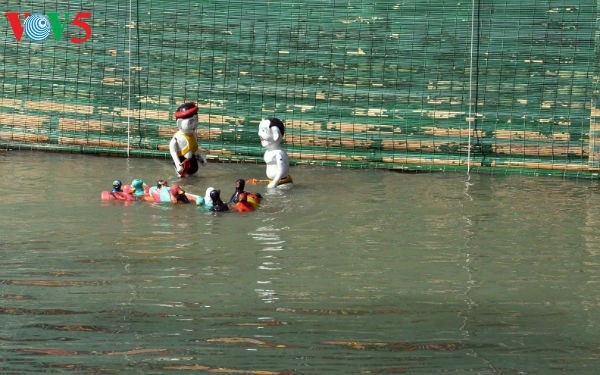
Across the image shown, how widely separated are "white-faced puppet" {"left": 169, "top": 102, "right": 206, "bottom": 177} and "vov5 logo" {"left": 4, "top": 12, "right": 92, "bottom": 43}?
8.06ft

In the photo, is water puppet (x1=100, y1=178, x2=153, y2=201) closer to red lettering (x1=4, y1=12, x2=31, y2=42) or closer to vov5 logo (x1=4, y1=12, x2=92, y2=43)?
vov5 logo (x1=4, y1=12, x2=92, y2=43)

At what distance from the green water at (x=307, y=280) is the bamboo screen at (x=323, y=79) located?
1110mm

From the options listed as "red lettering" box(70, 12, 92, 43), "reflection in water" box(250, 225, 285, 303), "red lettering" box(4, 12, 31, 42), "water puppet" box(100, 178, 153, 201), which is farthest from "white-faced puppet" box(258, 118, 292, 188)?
"red lettering" box(4, 12, 31, 42)

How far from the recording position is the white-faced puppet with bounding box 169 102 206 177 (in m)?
12.4

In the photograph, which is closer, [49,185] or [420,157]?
[49,185]

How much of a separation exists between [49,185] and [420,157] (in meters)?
4.15

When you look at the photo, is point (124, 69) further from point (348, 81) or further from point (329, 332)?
point (329, 332)

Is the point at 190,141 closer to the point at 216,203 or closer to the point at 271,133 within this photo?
the point at 271,133

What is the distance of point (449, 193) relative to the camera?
464 inches

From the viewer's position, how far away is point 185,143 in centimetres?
1242

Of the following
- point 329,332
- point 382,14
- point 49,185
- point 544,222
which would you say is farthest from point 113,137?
point 329,332

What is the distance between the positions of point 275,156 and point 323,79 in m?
2.19

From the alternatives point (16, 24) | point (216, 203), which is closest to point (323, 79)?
point (216, 203)

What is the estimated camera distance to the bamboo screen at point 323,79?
1302 cm
